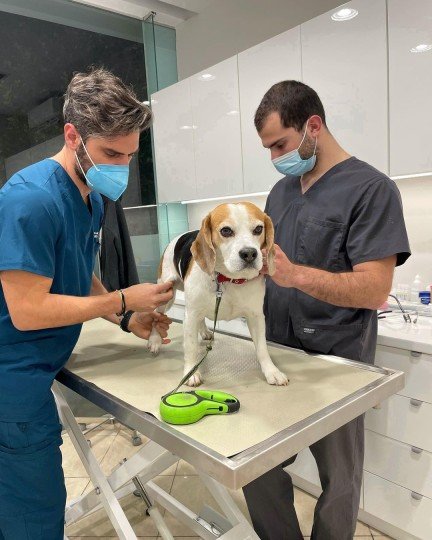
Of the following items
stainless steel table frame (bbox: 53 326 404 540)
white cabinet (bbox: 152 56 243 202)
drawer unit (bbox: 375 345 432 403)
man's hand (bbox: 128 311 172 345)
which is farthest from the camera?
white cabinet (bbox: 152 56 243 202)

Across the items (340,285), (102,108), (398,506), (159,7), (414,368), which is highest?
(159,7)

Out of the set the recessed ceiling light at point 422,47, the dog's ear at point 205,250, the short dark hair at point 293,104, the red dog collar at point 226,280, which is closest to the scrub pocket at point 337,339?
the red dog collar at point 226,280

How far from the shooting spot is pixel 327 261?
1.41 metres

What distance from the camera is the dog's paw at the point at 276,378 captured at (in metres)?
1.14

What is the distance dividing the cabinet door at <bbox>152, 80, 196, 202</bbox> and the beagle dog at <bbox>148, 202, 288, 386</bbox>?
204 centimetres

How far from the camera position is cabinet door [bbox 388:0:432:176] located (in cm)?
188

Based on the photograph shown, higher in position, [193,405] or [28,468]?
[193,405]

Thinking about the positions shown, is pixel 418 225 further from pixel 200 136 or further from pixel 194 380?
pixel 194 380

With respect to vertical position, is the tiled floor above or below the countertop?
below

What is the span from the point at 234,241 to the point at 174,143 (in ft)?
7.67

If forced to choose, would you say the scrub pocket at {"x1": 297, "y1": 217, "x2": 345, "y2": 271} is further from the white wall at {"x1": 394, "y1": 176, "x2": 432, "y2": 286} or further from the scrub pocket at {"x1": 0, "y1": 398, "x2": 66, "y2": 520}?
the white wall at {"x1": 394, "y1": 176, "x2": 432, "y2": 286}

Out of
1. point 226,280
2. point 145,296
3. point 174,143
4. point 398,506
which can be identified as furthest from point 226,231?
point 174,143

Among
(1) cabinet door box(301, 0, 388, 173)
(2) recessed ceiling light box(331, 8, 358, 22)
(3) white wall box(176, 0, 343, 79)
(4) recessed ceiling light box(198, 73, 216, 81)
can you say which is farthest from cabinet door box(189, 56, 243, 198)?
(2) recessed ceiling light box(331, 8, 358, 22)

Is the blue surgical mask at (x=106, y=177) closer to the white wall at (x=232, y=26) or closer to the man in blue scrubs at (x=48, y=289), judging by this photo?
the man in blue scrubs at (x=48, y=289)
